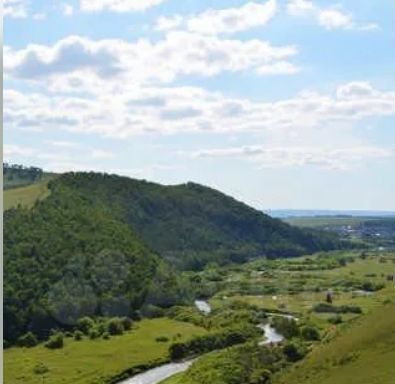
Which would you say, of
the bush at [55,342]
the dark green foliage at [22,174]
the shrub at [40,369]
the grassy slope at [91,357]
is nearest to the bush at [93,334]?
the grassy slope at [91,357]

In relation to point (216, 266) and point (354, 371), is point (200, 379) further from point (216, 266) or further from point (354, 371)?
point (216, 266)

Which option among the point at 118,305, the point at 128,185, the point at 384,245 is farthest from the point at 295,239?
the point at 118,305

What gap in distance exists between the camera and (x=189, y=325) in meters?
65.1

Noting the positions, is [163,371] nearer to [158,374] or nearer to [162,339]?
[158,374]

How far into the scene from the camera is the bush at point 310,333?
51719mm

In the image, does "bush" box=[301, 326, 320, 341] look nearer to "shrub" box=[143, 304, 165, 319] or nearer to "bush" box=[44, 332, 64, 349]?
"bush" box=[44, 332, 64, 349]

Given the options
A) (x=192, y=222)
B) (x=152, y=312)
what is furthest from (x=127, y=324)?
(x=192, y=222)

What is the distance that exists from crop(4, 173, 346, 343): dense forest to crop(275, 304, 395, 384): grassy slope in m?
35.9

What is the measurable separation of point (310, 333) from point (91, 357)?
1585 cm

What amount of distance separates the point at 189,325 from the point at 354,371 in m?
41.5

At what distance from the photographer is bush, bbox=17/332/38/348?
59.7 m

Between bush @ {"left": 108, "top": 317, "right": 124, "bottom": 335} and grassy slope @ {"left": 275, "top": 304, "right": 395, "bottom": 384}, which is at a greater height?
grassy slope @ {"left": 275, "top": 304, "right": 395, "bottom": 384}

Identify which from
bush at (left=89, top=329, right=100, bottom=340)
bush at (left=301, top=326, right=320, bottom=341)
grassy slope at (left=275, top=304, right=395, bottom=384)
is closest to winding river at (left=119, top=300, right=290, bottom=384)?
bush at (left=301, top=326, right=320, bottom=341)

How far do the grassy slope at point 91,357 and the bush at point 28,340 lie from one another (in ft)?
4.07
